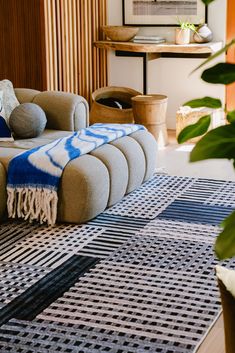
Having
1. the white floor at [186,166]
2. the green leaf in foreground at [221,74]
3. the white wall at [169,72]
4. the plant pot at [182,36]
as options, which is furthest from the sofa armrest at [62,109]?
the green leaf in foreground at [221,74]

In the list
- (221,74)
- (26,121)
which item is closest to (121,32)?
(26,121)

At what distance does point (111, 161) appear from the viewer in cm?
433

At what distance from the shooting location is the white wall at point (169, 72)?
642 cm

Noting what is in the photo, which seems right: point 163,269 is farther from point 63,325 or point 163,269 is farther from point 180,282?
point 63,325

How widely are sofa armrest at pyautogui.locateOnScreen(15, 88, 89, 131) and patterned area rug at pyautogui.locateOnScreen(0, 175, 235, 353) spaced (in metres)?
0.71

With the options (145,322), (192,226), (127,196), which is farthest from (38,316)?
(127,196)

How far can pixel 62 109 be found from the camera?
16.1 feet

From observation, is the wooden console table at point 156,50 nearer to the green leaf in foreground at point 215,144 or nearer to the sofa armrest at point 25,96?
the sofa armrest at point 25,96

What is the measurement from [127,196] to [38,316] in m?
1.82

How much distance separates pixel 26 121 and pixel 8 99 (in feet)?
1.14

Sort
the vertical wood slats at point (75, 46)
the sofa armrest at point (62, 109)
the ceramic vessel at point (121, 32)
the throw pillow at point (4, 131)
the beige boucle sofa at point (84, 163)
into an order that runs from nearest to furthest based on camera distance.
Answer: the beige boucle sofa at point (84, 163), the throw pillow at point (4, 131), the sofa armrest at point (62, 109), the vertical wood slats at point (75, 46), the ceramic vessel at point (121, 32)

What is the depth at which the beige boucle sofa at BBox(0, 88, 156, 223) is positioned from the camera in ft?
13.3

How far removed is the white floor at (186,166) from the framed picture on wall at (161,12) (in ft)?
4.25

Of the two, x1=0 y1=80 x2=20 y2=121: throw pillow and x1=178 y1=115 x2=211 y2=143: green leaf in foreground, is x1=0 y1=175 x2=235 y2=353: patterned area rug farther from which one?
x1=178 y1=115 x2=211 y2=143: green leaf in foreground
